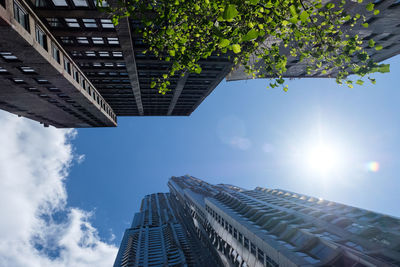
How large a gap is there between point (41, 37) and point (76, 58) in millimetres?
8089

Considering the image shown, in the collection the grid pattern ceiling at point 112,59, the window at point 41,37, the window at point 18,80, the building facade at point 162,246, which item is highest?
the grid pattern ceiling at point 112,59

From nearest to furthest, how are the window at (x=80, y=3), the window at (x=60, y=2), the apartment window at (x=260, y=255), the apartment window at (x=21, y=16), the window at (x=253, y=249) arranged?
the apartment window at (x=21, y=16) → the window at (x=60, y=2) → the window at (x=80, y=3) → the apartment window at (x=260, y=255) → the window at (x=253, y=249)

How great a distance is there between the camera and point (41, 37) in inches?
725

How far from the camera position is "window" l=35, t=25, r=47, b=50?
17.6 m

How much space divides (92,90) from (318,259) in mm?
40595

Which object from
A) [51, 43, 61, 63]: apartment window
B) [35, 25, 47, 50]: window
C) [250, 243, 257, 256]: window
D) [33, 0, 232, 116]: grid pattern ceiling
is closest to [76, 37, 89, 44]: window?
[33, 0, 232, 116]: grid pattern ceiling

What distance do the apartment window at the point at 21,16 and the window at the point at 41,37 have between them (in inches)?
66.2

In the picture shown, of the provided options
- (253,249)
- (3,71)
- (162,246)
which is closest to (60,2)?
(3,71)

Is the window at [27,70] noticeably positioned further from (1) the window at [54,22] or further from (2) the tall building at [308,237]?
(2) the tall building at [308,237]

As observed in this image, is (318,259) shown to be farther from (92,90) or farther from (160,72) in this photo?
(92,90)

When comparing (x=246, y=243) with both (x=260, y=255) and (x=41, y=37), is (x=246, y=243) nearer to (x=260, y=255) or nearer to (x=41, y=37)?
(x=260, y=255)

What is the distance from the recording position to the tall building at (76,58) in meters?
17.0

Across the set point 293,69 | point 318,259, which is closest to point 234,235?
point 318,259

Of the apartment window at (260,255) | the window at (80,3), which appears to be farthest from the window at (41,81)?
the apartment window at (260,255)
